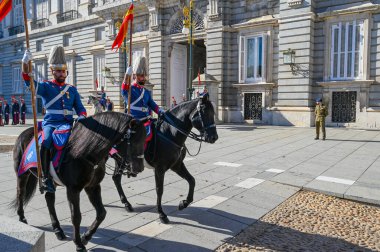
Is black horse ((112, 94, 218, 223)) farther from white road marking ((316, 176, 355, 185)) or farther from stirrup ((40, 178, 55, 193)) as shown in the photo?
white road marking ((316, 176, 355, 185))

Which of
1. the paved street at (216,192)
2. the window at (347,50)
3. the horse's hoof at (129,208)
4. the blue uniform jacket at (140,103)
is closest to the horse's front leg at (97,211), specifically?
the paved street at (216,192)

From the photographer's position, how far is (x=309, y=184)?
272 inches

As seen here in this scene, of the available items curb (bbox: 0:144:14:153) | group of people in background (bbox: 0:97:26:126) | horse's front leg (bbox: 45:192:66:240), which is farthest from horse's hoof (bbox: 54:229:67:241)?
group of people in background (bbox: 0:97:26:126)

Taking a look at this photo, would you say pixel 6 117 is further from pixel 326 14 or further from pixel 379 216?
pixel 379 216

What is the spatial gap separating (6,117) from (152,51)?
38.2 ft

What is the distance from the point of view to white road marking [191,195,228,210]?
567 centimetres

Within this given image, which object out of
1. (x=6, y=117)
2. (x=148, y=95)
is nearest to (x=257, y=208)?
(x=148, y=95)

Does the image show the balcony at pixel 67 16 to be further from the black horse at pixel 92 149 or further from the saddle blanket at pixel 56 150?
the black horse at pixel 92 149

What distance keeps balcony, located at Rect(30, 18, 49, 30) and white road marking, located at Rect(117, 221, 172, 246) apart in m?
35.6

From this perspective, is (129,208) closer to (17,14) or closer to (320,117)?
(320,117)

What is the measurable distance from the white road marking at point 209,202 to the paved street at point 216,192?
0.7 inches

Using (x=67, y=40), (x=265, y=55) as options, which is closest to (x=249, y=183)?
(x=265, y=55)

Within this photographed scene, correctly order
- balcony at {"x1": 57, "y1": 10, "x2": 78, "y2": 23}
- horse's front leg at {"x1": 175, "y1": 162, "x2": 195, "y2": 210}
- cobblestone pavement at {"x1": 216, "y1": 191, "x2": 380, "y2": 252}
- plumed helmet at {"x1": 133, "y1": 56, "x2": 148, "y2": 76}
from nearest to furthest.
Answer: cobblestone pavement at {"x1": 216, "y1": 191, "x2": 380, "y2": 252}
horse's front leg at {"x1": 175, "y1": 162, "x2": 195, "y2": 210}
plumed helmet at {"x1": 133, "y1": 56, "x2": 148, "y2": 76}
balcony at {"x1": 57, "y1": 10, "x2": 78, "y2": 23}

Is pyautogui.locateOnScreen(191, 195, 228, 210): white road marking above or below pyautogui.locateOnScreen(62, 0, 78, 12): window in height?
below
